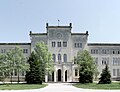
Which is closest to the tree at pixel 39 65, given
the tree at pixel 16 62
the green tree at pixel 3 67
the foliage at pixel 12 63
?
the foliage at pixel 12 63

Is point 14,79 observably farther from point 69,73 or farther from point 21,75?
point 69,73

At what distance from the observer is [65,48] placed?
74812 millimetres

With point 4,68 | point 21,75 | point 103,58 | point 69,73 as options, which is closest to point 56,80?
point 69,73

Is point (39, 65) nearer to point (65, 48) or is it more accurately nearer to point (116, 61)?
point (65, 48)

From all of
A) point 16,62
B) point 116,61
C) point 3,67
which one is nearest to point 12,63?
point 16,62

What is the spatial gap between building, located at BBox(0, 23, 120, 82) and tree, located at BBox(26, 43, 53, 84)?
33.3ft

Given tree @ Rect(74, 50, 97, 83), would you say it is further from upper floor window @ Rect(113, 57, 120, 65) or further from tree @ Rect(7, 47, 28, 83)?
upper floor window @ Rect(113, 57, 120, 65)

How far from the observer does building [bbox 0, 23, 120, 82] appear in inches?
2869

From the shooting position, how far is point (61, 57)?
74562mm

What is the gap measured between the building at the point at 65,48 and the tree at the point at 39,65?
10.1 meters

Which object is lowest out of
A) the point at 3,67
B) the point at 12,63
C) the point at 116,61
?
the point at 3,67

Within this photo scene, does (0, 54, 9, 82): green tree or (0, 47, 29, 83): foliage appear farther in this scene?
(0, 47, 29, 83): foliage

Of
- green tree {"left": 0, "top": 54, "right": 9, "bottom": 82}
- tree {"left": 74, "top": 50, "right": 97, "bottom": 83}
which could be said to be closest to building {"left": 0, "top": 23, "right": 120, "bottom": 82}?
tree {"left": 74, "top": 50, "right": 97, "bottom": 83}

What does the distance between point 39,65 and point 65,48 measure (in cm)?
1725
